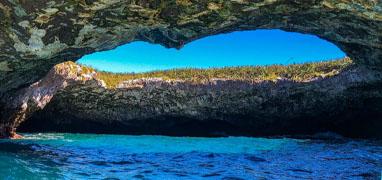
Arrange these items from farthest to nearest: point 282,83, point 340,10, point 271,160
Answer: point 282,83 < point 271,160 < point 340,10

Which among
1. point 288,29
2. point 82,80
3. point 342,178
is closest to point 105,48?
point 288,29

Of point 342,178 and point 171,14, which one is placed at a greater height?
point 171,14

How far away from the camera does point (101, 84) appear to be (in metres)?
31.5

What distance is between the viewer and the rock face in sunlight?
41.2 feet

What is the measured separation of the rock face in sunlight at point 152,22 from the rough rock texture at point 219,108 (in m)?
14.2

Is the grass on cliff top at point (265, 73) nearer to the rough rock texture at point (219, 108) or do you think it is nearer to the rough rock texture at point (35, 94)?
the rough rock texture at point (219, 108)

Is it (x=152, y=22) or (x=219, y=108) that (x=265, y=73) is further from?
(x=152, y=22)

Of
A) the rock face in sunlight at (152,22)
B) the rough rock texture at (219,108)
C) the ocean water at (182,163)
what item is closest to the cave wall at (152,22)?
the rock face in sunlight at (152,22)

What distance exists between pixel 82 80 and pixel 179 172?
1610 centimetres

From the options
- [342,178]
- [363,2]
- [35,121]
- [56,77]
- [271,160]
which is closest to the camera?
[363,2]

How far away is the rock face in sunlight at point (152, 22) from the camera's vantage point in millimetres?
12547

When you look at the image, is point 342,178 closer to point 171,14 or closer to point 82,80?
point 171,14

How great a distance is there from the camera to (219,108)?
1345 inches

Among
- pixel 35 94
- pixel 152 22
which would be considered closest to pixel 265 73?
pixel 35 94
